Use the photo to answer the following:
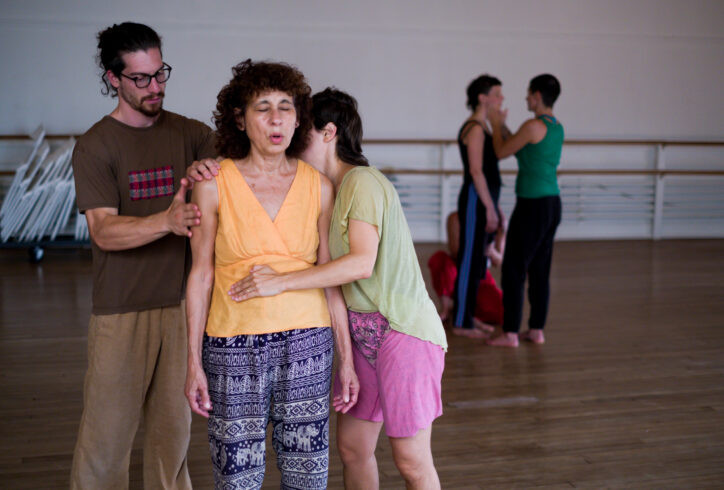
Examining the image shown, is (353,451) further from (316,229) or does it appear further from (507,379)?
(507,379)

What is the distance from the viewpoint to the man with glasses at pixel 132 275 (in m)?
2.07

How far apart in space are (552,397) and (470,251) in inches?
51.7

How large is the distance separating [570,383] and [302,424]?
7.89 feet

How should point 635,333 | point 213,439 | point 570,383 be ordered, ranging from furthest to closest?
point 635,333 < point 570,383 < point 213,439

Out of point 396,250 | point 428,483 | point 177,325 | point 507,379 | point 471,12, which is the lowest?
point 507,379

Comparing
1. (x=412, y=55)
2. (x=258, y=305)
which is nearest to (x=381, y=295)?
(x=258, y=305)

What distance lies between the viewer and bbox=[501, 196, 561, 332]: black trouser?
4.50m

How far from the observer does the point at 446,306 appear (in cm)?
512

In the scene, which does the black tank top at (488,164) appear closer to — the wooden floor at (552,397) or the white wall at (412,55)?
the wooden floor at (552,397)

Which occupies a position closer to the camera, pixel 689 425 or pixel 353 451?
pixel 353 451

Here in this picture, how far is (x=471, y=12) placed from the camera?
8.80 meters

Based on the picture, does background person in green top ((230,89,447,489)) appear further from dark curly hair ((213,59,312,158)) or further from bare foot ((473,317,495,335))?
bare foot ((473,317,495,335))

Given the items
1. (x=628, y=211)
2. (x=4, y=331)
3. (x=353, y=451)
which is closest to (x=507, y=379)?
(x=353, y=451)

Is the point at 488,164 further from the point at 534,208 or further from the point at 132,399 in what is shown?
the point at 132,399
